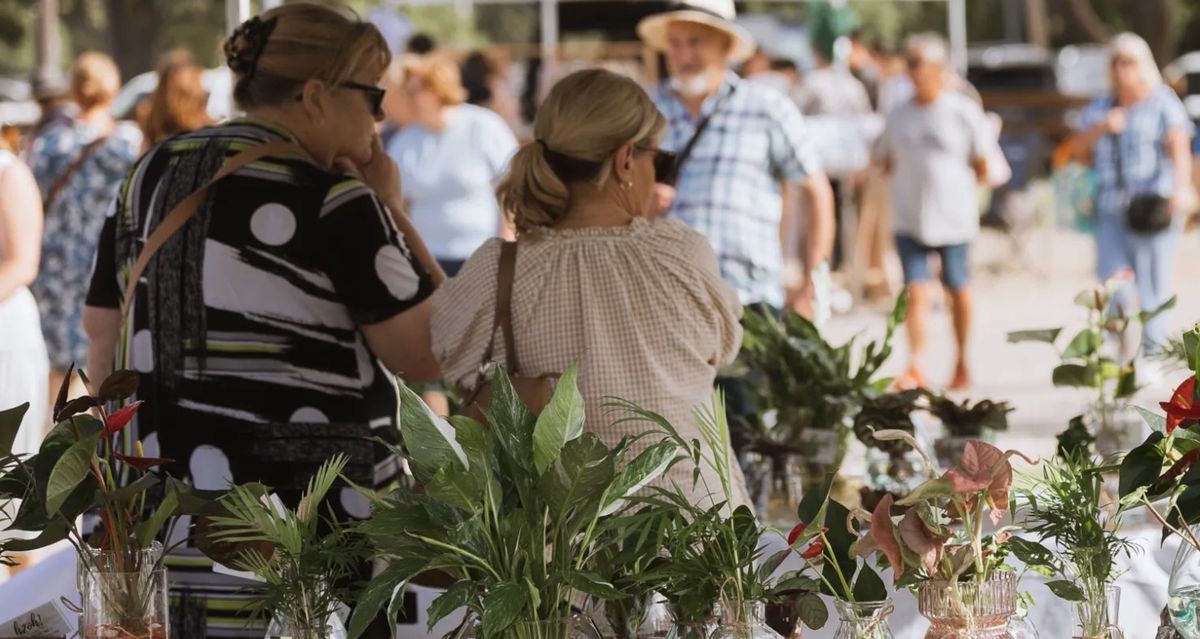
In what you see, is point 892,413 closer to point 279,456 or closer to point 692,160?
point 279,456

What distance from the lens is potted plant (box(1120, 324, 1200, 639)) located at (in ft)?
5.63

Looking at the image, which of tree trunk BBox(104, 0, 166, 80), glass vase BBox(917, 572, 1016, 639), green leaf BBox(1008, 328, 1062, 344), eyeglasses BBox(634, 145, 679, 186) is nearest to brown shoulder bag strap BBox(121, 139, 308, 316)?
eyeglasses BBox(634, 145, 679, 186)

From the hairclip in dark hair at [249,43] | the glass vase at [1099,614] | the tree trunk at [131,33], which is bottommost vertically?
the tree trunk at [131,33]

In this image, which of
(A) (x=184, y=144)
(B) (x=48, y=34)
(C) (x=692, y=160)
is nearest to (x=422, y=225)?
(C) (x=692, y=160)

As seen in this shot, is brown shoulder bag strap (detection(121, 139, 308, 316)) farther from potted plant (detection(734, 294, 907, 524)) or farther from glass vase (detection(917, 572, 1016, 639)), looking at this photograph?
glass vase (detection(917, 572, 1016, 639))

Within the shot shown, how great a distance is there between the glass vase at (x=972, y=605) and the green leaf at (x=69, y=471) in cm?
86

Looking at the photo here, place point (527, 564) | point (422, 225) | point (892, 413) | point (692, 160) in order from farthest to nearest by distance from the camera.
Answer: point (422, 225)
point (692, 160)
point (892, 413)
point (527, 564)

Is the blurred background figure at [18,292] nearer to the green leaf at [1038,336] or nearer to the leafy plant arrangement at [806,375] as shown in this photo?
the leafy plant arrangement at [806,375]

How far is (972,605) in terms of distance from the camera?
162 cm

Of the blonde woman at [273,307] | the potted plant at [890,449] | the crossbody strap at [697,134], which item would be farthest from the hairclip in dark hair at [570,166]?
the crossbody strap at [697,134]

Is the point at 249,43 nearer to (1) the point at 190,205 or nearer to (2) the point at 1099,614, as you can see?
(1) the point at 190,205

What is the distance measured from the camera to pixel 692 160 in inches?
172

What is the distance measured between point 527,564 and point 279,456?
866mm

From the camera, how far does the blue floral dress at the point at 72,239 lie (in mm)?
5625
